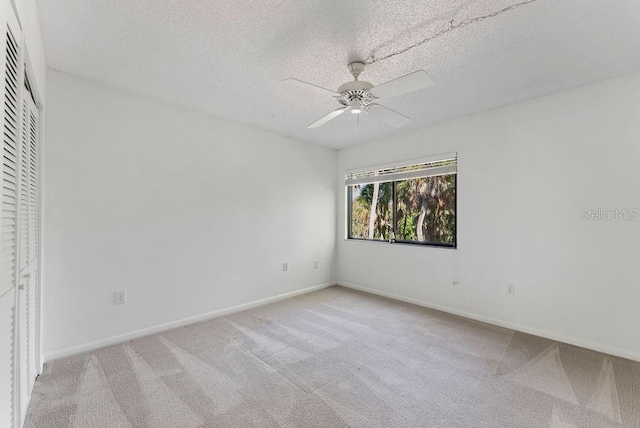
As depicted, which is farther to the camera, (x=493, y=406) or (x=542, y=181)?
(x=542, y=181)

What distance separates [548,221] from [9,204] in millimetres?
3962

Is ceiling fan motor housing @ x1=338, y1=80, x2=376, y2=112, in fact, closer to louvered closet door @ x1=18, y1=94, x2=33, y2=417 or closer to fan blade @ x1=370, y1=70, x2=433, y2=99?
fan blade @ x1=370, y1=70, x2=433, y2=99

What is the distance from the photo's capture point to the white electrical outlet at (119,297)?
2670 millimetres

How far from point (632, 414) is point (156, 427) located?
2.81m

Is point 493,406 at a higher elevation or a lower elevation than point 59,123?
lower

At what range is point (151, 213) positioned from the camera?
114 inches

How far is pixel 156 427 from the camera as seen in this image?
64.4 inches

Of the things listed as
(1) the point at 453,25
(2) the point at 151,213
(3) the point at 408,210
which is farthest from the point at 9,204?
(3) the point at 408,210

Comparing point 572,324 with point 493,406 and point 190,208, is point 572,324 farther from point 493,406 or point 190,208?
point 190,208

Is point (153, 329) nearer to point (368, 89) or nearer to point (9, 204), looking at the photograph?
point (9, 204)

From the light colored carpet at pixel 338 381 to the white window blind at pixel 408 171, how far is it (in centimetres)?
185

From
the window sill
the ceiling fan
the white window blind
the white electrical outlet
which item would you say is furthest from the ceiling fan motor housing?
the white electrical outlet

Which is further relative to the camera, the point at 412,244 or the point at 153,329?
the point at 412,244

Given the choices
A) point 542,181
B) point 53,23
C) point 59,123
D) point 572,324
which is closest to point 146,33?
point 53,23
